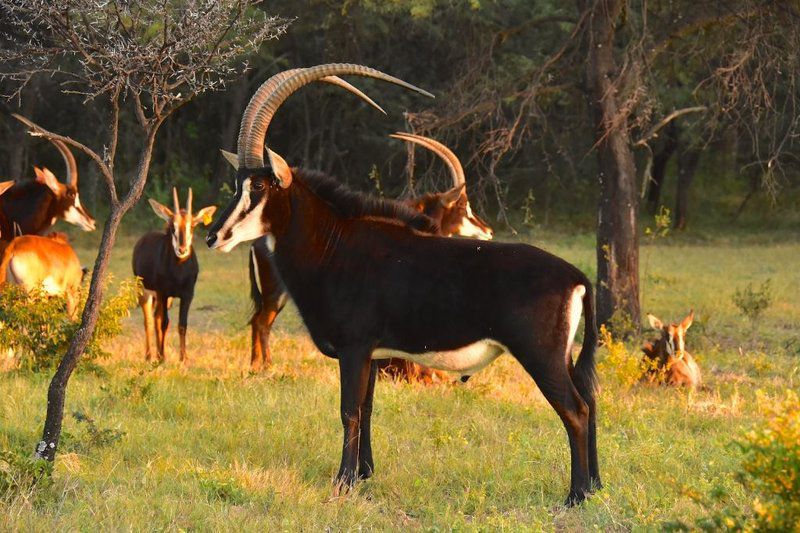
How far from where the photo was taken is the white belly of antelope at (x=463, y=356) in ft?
21.2

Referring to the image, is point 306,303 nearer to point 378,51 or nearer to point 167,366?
point 167,366

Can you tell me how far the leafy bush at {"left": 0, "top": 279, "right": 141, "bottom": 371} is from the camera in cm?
974

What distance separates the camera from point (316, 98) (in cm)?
3262

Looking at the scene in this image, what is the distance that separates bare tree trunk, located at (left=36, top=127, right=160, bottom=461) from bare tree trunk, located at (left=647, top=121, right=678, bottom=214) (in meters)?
27.8

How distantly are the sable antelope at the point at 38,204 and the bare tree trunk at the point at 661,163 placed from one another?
909 inches

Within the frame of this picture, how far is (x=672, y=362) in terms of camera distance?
10.4 m

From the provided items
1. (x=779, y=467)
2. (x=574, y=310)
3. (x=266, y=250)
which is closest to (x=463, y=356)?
(x=574, y=310)

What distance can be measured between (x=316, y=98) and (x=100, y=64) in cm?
2620

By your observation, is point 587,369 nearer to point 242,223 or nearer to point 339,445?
point 339,445

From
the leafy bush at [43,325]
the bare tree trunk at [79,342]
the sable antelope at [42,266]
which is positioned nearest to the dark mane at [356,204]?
the bare tree trunk at [79,342]

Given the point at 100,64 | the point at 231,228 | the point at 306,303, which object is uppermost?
the point at 100,64

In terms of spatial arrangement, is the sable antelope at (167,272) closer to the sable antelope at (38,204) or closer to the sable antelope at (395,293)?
the sable antelope at (38,204)

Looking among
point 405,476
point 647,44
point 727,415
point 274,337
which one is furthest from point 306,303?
point 647,44

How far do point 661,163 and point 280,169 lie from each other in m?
29.8
